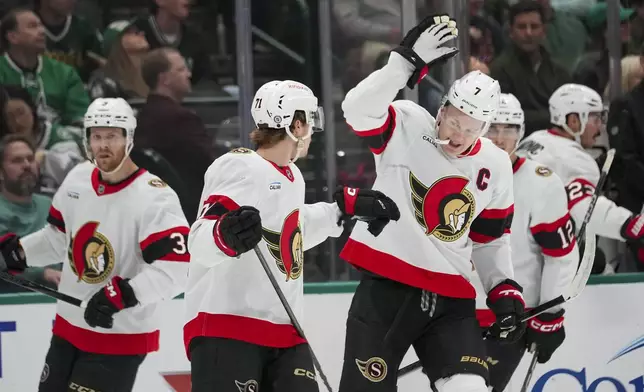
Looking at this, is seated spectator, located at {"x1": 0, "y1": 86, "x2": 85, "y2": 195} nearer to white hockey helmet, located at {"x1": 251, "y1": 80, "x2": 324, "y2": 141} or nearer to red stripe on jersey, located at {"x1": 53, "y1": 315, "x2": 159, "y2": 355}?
red stripe on jersey, located at {"x1": 53, "y1": 315, "x2": 159, "y2": 355}

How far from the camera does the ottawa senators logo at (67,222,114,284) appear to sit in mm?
3471

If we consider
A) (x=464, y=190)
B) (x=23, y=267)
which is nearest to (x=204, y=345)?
(x=464, y=190)

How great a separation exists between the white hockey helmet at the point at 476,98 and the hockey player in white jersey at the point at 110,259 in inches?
40.3

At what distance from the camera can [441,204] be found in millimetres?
3006

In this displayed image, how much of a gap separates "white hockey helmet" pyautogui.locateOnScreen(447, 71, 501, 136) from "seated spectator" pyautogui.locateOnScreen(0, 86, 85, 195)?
1911 millimetres

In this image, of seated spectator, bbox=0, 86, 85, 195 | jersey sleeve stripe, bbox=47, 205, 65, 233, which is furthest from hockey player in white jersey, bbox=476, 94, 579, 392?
seated spectator, bbox=0, 86, 85, 195

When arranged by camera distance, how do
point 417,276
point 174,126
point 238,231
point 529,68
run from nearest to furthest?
1. point 238,231
2. point 417,276
3. point 174,126
4. point 529,68

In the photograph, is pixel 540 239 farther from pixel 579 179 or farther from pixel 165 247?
pixel 165 247

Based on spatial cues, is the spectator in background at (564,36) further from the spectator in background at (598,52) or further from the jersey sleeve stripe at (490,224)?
the jersey sleeve stripe at (490,224)

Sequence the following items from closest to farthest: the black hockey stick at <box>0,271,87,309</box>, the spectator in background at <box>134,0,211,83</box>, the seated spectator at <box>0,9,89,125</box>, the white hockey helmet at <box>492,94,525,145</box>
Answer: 1. the black hockey stick at <box>0,271,87,309</box>
2. the white hockey helmet at <box>492,94,525,145</box>
3. the seated spectator at <box>0,9,89,125</box>
4. the spectator in background at <box>134,0,211,83</box>

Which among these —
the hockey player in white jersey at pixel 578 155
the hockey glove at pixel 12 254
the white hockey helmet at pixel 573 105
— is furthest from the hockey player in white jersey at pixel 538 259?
the hockey glove at pixel 12 254

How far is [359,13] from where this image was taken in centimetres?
422

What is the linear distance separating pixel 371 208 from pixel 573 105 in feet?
6.02

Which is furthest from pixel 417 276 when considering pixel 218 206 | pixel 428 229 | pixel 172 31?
pixel 172 31
